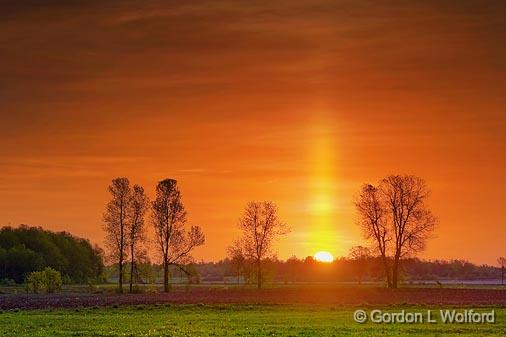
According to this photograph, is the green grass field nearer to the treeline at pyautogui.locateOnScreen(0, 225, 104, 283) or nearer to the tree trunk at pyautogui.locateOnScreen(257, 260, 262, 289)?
the tree trunk at pyautogui.locateOnScreen(257, 260, 262, 289)

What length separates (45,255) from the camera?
163 meters

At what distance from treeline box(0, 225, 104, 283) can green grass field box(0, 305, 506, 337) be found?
88.2 meters

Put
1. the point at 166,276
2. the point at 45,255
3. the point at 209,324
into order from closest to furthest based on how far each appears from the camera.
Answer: the point at 209,324 < the point at 166,276 < the point at 45,255

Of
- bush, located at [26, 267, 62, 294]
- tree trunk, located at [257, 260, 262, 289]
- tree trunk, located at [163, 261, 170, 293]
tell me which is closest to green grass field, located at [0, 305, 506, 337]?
bush, located at [26, 267, 62, 294]

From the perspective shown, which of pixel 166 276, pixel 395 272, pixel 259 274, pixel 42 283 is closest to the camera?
pixel 42 283

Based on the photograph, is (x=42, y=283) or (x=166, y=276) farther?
(x=166, y=276)

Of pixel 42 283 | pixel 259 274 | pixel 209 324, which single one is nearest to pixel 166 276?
pixel 259 274

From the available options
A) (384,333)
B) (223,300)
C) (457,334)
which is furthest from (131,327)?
(223,300)

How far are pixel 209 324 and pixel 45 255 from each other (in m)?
117

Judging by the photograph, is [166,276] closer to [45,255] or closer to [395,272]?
[395,272]

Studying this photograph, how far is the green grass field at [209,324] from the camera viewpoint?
4591cm

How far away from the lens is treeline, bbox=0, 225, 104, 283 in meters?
157

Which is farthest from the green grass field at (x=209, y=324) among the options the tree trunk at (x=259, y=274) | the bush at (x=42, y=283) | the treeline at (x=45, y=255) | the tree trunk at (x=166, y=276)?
the treeline at (x=45, y=255)

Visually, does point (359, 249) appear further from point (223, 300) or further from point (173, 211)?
point (223, 300)
